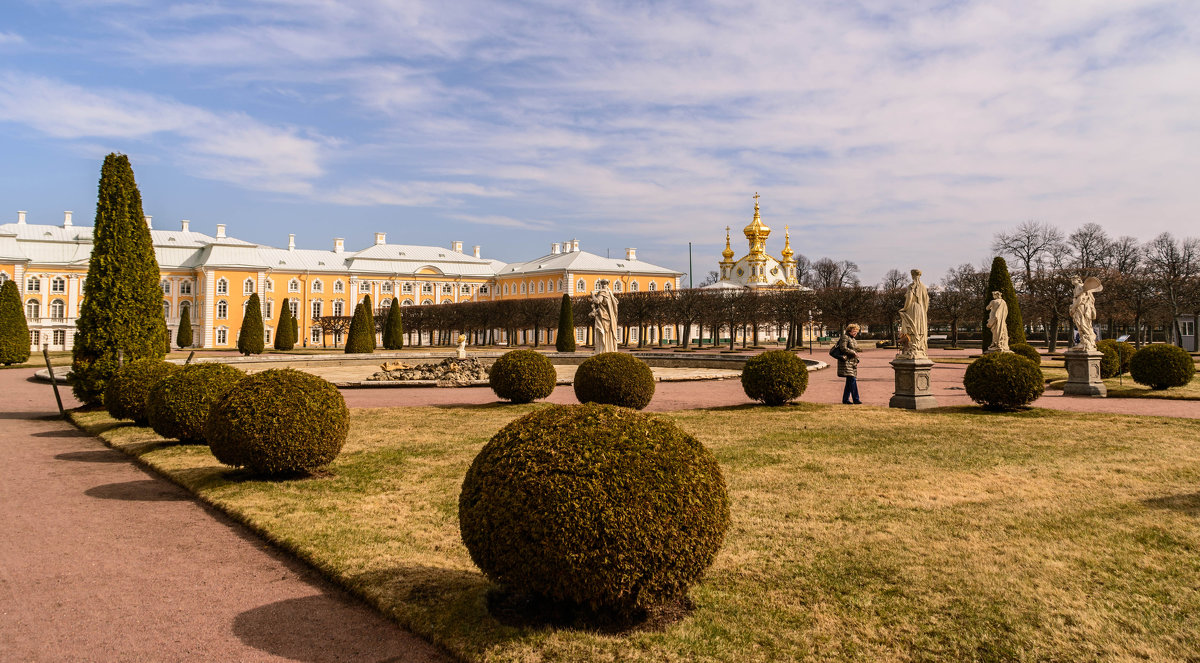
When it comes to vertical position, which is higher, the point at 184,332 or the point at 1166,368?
the point at 184,332

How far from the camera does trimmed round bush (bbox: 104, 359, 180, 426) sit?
38.2 ft

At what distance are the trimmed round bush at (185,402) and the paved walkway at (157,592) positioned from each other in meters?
2.00

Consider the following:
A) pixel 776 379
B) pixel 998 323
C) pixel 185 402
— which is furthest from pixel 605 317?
pixel 185 402

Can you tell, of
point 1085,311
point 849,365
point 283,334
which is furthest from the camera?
point 283,334

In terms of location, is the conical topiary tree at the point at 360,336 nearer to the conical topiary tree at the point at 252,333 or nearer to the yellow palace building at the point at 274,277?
the conical topiary tree at the point at 252,333

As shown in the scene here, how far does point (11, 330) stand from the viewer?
31234 millimetres

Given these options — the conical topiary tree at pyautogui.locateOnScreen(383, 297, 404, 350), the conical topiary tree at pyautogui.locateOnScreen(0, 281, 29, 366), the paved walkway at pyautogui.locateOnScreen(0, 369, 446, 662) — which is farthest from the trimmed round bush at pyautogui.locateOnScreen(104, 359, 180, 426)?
the conical topiary tree at pyautogui.locateOnScreen(383, 297, 404, 350)

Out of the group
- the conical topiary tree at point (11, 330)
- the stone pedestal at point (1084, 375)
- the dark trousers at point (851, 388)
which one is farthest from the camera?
the conical topiary tree at point (11, 330)

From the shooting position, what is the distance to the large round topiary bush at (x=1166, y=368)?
15.8m

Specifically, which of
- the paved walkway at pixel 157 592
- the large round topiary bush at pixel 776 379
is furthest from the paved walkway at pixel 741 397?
the paved walkway at pixel 157 592

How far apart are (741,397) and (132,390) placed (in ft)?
37.6

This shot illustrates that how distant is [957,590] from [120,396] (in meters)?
12.4

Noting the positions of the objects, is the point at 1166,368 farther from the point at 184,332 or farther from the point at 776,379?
the point at 184,332

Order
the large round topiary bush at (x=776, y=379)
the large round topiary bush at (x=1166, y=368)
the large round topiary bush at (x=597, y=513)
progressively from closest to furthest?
the large round topiary bush at (x=597, y=513) < the large round topiary bush at (x=776, y=379) < the large round topiary bush at (x=1166, y=368)
